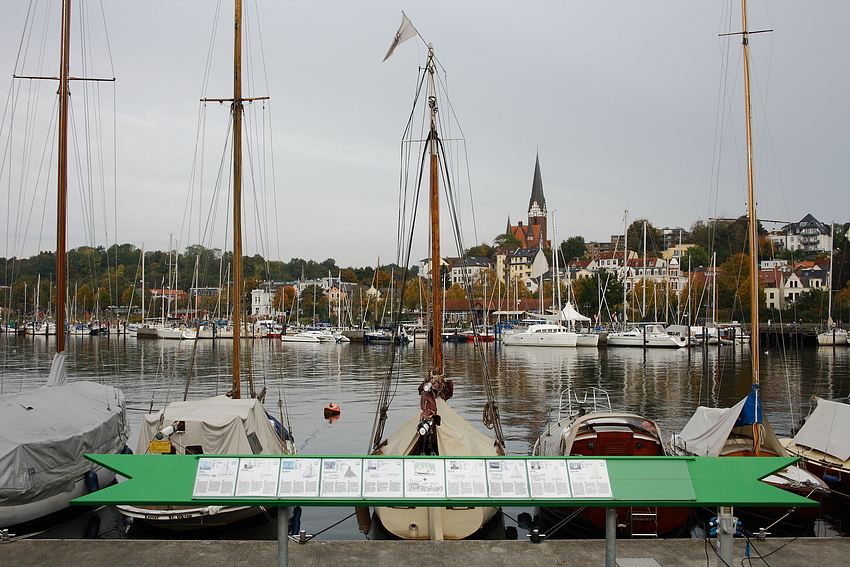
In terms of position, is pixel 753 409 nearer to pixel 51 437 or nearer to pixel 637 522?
pixel 637 522

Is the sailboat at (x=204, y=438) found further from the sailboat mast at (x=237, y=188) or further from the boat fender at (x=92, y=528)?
the sailboat mast at (x=237, y=188)

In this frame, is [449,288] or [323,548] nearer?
[323,548]

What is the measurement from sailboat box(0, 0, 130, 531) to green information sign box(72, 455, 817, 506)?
6786mm

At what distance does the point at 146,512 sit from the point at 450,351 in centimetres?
6986

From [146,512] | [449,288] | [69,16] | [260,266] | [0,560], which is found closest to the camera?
[0,560]

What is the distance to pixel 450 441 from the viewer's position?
14375 mm

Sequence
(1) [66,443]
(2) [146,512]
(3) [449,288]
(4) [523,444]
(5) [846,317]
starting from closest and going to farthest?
1. (2) [146,512]
2. (1) [66,443]
3. (4) [523,444]
4. (5) [846,317]
5. (3) [449,288]

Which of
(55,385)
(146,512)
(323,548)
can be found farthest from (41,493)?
(323,548)

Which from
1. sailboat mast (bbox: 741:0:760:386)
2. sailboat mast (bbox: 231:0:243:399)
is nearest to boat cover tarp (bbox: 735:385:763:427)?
sailboat mast (bbox: 741:0:760:386)

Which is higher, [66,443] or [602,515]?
[66,443]

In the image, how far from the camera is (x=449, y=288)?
162m

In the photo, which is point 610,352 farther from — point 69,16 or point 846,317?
point 69,16

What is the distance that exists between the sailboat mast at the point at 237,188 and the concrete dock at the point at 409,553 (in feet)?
27.1

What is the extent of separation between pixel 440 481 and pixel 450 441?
261 inches
